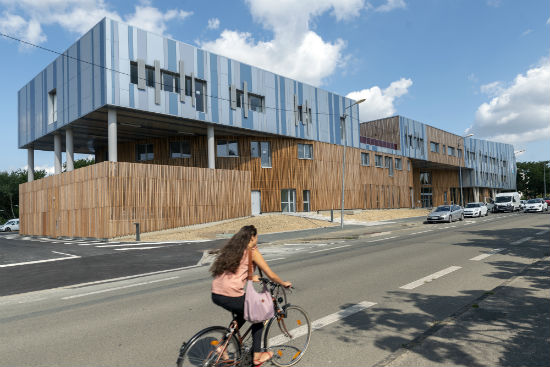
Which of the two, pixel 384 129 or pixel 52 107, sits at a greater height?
pixel 384 129

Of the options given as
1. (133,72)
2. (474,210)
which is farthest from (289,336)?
(474,210)

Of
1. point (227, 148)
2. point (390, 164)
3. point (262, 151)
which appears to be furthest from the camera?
point (390, 164)

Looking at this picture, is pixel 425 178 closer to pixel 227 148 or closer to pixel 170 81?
pixel 227 148

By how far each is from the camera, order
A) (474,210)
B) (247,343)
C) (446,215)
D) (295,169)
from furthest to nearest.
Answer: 1. (295,169)
2. (474,210)
3. (446,215)
4. (247,343)

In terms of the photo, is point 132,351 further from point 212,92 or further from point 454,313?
point 212,92

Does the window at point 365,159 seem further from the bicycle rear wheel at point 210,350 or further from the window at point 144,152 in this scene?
the bicycle rear wheel at point 210,350

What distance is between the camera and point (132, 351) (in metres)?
4.54

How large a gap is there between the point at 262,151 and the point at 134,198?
1408 centimetres

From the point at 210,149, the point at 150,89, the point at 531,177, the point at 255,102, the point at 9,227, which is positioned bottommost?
the point at 9,227

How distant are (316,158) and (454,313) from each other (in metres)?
33.2

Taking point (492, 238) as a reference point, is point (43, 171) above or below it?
above

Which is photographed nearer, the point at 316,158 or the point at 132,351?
the point at 132,351

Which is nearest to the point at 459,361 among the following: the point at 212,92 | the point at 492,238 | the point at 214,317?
the point at 214,317

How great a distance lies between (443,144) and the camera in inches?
2453
